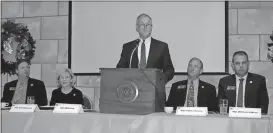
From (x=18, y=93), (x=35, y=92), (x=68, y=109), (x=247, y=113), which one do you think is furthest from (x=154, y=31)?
(x=247, y=113)

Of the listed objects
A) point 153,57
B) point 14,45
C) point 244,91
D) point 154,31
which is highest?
point 154,31

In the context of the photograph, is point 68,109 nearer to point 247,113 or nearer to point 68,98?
point 247,113

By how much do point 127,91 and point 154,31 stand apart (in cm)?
276

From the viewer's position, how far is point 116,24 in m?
5.12

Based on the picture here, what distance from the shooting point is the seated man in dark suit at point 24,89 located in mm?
4176

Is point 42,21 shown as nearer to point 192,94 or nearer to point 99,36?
point 99,36

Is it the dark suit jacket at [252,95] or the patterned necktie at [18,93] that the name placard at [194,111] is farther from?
the patterned necktie at [18,93]

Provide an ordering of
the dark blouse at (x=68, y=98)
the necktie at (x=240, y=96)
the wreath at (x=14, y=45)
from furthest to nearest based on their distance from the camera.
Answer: the wreath at (x=14, y=45) → the dark blouse at (x=68, y=98) → the necktie at (x=240, y=96)

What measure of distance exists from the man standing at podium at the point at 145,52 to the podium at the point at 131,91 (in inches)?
16.7

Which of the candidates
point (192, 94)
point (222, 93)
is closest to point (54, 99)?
point (192, 94)

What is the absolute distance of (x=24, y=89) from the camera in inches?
170

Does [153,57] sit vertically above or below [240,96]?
above

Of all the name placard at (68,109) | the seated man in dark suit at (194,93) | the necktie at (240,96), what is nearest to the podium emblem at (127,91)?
the name placard at (68,109)

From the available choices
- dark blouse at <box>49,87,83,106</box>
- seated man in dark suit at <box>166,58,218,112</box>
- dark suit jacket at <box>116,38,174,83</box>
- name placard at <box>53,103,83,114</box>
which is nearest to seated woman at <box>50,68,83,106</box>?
dark blouse at <box>49,87,83,106</box>
